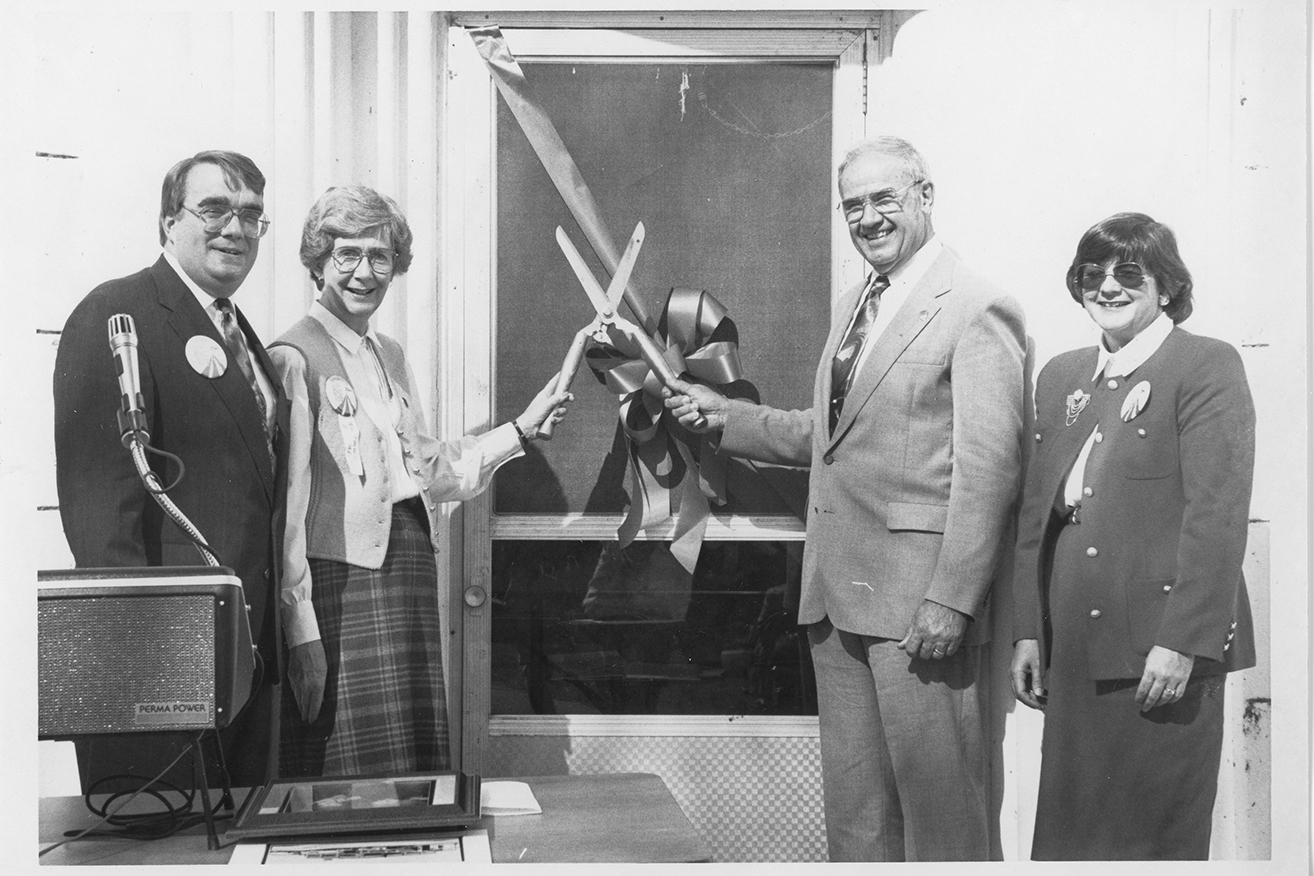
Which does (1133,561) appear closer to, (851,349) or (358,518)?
(851,349)

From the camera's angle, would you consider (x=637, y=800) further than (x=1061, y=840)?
No

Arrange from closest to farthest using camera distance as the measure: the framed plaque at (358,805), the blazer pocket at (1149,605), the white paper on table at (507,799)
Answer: the framed plaque at (358,805)
the white paper on table at (507,799)
the blazer pocket at (1149,605)

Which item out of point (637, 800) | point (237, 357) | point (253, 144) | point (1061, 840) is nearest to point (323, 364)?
point (237, 357)

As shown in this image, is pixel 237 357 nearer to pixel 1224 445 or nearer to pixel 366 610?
pixel 366 610

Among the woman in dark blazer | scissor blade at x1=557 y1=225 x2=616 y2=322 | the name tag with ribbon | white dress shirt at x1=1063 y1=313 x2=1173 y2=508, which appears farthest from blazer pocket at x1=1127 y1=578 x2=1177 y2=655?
the name tag with ribbon

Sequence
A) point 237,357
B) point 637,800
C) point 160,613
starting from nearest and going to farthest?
point 160,613, point 637,800, point 237,357

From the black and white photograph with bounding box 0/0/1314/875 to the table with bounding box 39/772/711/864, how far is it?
0.05 m

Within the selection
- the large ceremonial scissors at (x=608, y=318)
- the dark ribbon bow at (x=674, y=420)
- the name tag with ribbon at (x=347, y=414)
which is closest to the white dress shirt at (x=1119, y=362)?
the dark ribbon bow at (x=674, y=420)

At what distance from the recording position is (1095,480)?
2.35 metres

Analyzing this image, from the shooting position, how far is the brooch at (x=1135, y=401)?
235cm

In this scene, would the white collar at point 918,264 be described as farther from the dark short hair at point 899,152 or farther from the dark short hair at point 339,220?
the dark short hair at point 339,220

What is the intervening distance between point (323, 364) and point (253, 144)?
19.0 inches

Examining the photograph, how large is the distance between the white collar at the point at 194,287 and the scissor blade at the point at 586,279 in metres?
0.72

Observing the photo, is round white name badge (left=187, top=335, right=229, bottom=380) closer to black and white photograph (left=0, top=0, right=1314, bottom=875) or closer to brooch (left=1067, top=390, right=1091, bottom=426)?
black and white photograph (left=0, top=0, right=1314, bottom=875)
